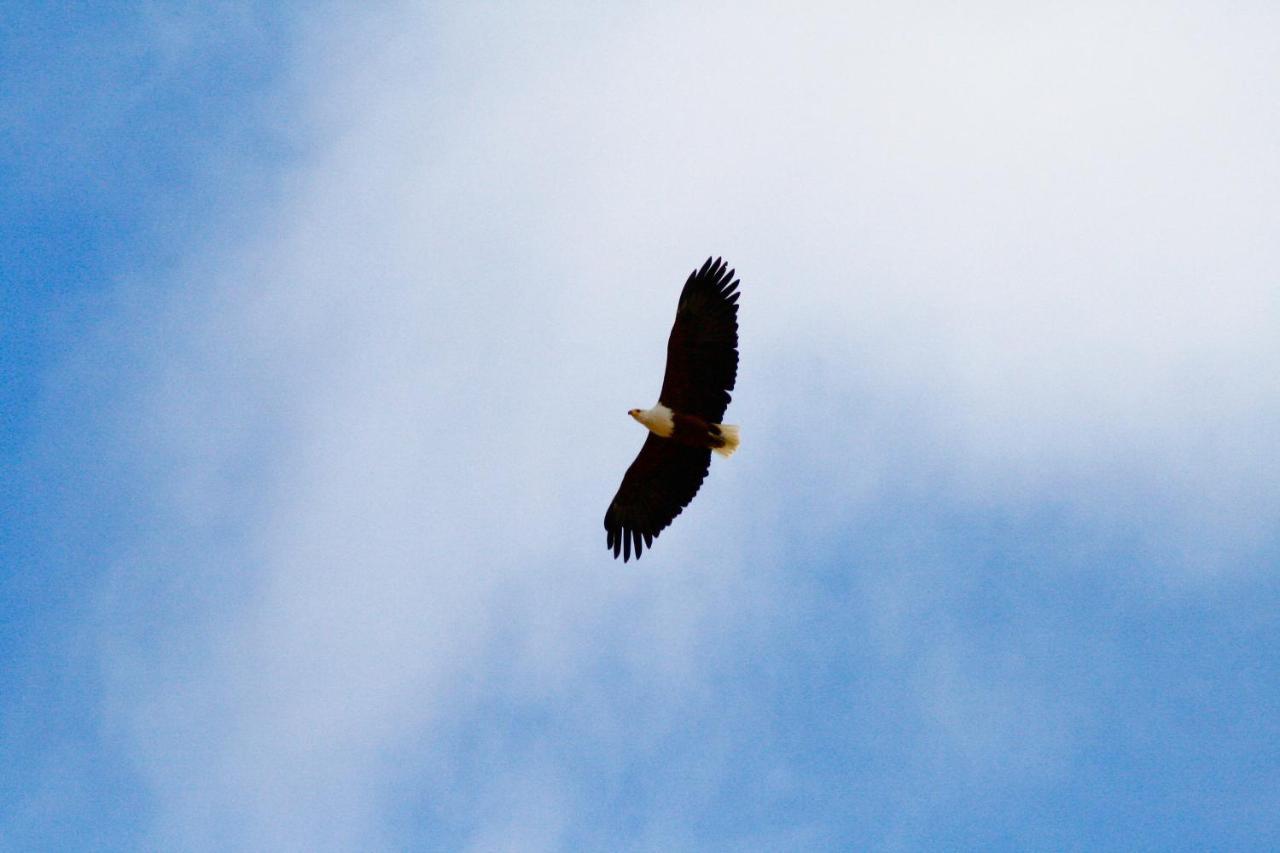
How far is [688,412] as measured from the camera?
28469mm

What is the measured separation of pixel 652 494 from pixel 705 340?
2791mm

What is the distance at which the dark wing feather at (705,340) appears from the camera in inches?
1105

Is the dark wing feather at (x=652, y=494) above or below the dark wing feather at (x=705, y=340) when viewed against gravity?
below

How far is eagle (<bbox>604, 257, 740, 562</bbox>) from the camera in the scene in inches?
1106

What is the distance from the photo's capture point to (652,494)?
29.3 meters

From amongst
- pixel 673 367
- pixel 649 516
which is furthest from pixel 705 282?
pixel 649 516

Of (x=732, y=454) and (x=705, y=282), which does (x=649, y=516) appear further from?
(x=705, y=282)

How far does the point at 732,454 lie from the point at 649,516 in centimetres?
180

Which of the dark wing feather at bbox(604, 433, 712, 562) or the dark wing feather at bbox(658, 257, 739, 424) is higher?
the dark wing feather at bbox(658, 257, 739, 424)

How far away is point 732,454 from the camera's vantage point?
1125 inches

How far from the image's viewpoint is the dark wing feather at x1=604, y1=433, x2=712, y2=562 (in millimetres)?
29047

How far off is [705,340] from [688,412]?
1.17m

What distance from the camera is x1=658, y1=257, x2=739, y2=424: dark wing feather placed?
28062 millimetres

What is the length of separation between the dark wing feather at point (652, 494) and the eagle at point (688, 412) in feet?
0.05
